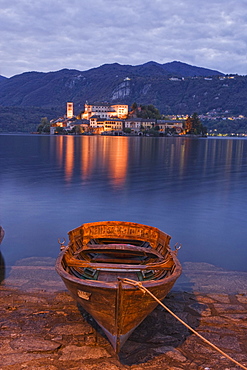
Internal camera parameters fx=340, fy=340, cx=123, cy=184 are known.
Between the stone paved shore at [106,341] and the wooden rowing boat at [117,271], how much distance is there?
626 mm

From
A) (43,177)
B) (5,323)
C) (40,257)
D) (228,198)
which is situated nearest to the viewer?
(5,323)

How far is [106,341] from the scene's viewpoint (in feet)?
23.8

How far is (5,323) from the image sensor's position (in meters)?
7.86

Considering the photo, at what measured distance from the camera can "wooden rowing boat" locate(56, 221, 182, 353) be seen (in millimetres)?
6598

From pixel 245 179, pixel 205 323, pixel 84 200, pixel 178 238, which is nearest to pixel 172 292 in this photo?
pixel 205 323

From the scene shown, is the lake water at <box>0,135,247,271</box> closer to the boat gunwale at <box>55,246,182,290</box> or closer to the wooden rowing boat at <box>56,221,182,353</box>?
the wooden rowing boat at <box>56,221,182,353</box>

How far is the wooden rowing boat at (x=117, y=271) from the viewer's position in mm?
6598

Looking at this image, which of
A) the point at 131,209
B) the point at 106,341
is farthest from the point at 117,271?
the point at 131,209

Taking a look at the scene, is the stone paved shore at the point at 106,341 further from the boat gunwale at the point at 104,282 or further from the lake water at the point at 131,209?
the lake water at the point at 131,209

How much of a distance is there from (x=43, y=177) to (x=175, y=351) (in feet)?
107

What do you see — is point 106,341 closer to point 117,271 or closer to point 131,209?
point 117,271

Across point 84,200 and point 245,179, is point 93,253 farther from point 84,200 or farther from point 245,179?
point 245,179

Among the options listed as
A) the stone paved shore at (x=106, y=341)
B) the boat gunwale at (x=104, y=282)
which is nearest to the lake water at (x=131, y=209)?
the stone paved shore at (x=106, y=341)

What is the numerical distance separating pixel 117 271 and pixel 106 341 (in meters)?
1.79
